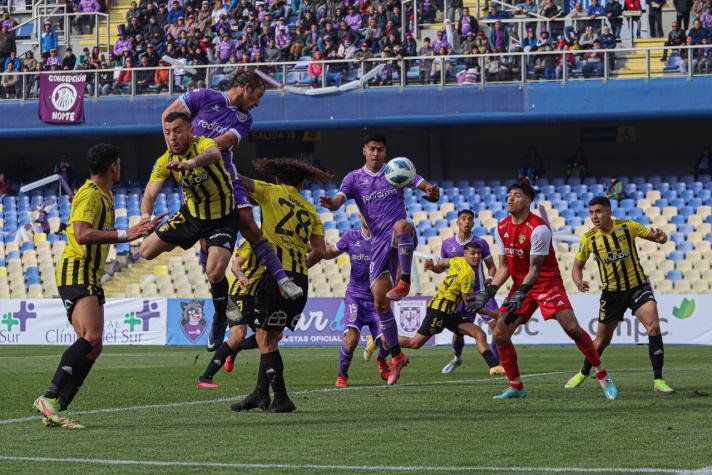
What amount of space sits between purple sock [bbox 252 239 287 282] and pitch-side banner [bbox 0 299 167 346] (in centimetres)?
1738

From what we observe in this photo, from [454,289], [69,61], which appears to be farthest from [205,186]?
[69,61]

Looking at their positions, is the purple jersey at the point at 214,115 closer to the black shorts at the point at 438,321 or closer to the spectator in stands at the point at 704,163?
the black shorts at the point at 438,321

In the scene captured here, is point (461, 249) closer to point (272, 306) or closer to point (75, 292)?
point (272, 306)

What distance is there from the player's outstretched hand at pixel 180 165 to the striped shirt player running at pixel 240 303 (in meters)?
1.31

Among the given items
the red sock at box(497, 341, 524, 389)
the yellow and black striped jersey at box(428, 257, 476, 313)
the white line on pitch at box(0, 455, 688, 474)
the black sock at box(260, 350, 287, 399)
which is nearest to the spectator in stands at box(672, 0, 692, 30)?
the yellow and black striped jersey at box(428, 257, 476, 313)

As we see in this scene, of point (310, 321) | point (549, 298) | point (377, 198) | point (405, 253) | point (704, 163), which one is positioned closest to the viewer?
point (549, 298)

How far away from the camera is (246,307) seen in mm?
11812

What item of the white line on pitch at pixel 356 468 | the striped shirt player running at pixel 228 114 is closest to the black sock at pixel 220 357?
the striped shirt player running at pixel 228 114

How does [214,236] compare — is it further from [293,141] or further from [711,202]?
[293,141]

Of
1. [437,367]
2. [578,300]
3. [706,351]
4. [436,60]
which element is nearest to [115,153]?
[437,367]

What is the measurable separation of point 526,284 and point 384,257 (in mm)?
3110

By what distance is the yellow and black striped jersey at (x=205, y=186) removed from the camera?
1044 centimetres

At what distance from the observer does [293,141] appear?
4031cm

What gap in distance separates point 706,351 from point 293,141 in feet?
66.7
